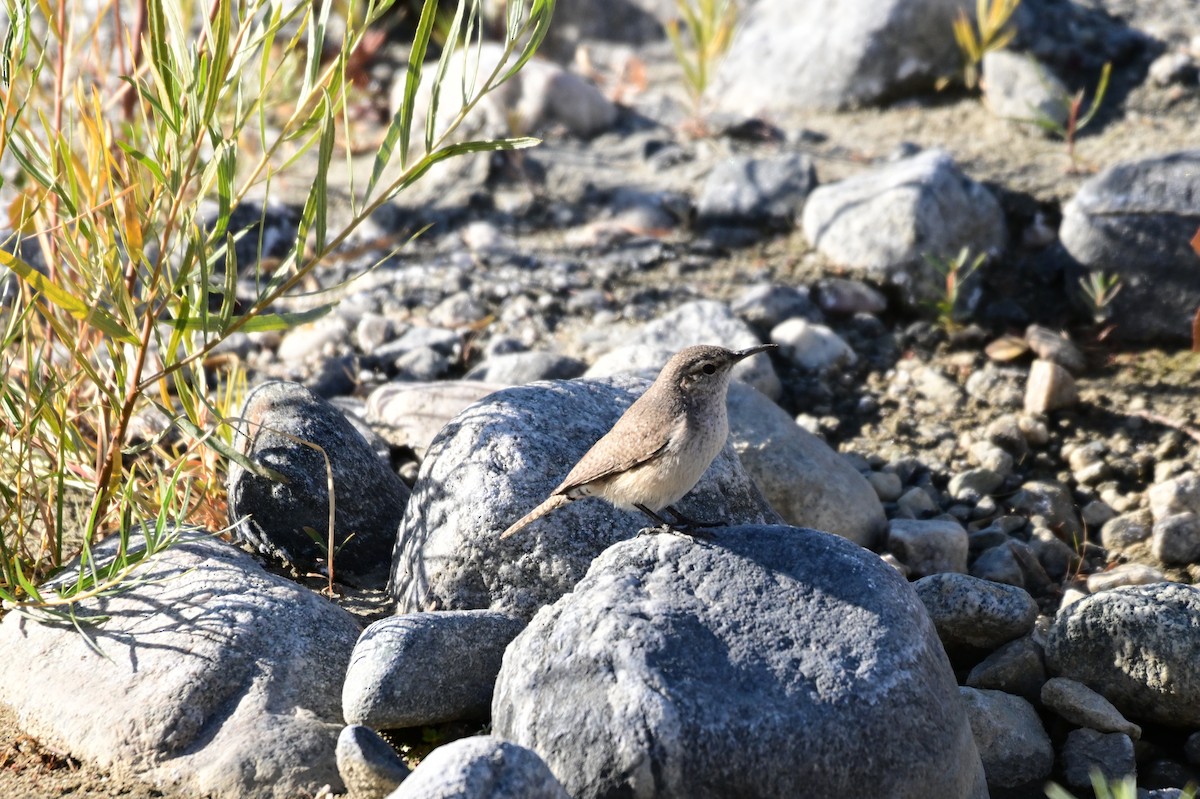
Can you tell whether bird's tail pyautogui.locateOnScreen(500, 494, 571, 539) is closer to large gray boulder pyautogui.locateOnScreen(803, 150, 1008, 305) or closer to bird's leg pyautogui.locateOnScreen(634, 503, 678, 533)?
bird's leg pyautogui.locateOnScreen(634, 503, 678, 533)

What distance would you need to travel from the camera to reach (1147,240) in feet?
21.6

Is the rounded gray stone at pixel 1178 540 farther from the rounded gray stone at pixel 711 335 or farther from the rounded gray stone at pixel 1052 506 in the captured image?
the rounded gray stone at pixel 711 335

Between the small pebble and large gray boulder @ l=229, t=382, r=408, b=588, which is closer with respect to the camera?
large gray boulder @ l=229, t=382, r=408, b=588

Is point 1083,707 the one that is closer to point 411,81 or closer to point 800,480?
point 800,480

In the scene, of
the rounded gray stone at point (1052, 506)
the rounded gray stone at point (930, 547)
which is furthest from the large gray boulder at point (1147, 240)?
the rounded gray stone at point (930, 547)

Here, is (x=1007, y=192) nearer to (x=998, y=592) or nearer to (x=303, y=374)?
(x=998, y=592)

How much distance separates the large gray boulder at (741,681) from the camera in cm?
328

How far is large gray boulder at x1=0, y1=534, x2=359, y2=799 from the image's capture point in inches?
150

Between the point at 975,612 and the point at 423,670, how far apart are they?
2.14 metres

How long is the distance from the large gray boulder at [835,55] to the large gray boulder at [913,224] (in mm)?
1663

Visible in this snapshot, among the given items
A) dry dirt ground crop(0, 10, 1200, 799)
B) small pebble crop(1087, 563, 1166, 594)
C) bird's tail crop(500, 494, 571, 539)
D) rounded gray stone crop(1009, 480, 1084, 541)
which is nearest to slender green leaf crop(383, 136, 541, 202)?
bird's tail crop(500, 494, 571, 539)

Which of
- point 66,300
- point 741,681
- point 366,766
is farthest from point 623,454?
point 66,300

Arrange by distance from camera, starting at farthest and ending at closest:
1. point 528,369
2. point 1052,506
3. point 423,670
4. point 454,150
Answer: point 528,369 < point 1052,506 < point 423,670 < point 454,150

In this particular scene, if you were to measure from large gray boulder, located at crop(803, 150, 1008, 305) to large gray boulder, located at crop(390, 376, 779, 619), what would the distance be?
272 centimetres
